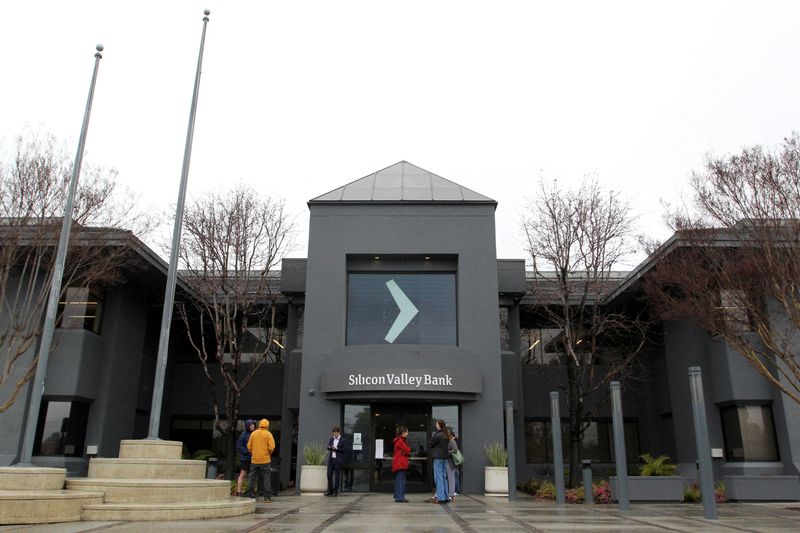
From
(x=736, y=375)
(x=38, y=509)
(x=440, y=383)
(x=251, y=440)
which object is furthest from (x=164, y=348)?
(x=736, y=375)

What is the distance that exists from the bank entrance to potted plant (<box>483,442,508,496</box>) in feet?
6.08

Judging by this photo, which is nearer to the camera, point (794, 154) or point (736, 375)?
point (794, 154)

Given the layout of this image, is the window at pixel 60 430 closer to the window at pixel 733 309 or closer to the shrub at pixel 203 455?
the shrub at pixel 203 455

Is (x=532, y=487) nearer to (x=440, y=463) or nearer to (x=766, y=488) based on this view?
(x=440, y=463)

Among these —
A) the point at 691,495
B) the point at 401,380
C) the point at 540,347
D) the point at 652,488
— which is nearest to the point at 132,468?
the point at 401,380

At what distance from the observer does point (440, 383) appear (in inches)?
734

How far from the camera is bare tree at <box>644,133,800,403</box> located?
15.5 meters

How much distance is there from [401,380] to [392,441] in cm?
259

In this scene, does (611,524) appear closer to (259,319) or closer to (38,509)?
(38,509)

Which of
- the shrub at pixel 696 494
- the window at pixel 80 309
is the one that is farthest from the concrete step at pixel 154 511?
the shrub at pixel 696 494

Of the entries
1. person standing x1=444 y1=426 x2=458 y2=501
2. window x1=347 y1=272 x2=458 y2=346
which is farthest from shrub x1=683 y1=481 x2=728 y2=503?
window x1=347 y1=272 x2=458 y2=346

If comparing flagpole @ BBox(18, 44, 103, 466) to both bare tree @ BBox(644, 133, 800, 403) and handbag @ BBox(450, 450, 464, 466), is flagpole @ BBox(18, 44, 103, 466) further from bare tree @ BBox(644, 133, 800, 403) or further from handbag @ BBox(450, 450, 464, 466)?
bare tree @ BBox(644, 133, 800, 403)

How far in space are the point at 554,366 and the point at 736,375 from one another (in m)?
7.68

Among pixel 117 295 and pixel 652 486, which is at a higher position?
pixel 117 295
